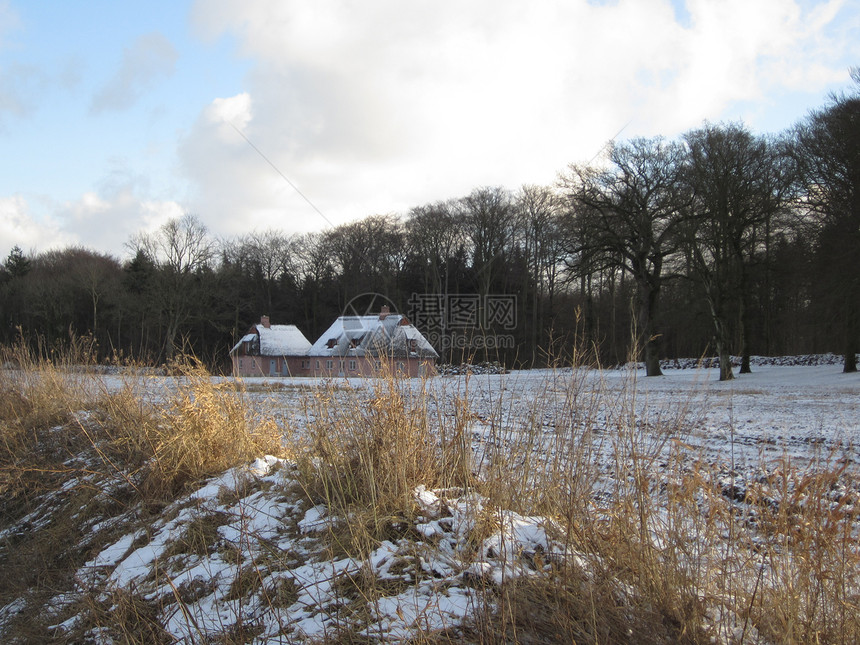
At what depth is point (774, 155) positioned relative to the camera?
23.1 metres

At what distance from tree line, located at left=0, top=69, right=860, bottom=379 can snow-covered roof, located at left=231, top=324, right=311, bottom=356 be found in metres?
2.22

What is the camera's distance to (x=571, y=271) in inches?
995

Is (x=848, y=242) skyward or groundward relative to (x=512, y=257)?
groundward

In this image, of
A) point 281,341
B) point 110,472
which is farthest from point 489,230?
point 110,472

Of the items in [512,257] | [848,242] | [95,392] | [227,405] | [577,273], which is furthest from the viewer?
[512,257]

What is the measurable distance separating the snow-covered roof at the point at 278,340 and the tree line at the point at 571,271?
222 cm

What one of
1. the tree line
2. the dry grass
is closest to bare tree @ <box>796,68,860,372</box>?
the tree line

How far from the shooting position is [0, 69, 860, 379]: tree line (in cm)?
2212

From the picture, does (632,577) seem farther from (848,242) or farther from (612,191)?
(612,191)

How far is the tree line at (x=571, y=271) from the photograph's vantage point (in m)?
22.1

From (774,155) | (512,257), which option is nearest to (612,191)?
(774,155)

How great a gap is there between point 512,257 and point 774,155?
2209 cm

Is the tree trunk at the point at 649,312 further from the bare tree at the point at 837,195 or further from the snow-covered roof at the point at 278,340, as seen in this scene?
the snow-covered roof at the point at 278,340

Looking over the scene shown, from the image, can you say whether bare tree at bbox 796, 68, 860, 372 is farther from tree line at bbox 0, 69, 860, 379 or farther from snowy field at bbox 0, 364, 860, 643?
snowy field at bbox 0, 364, 860, 643
